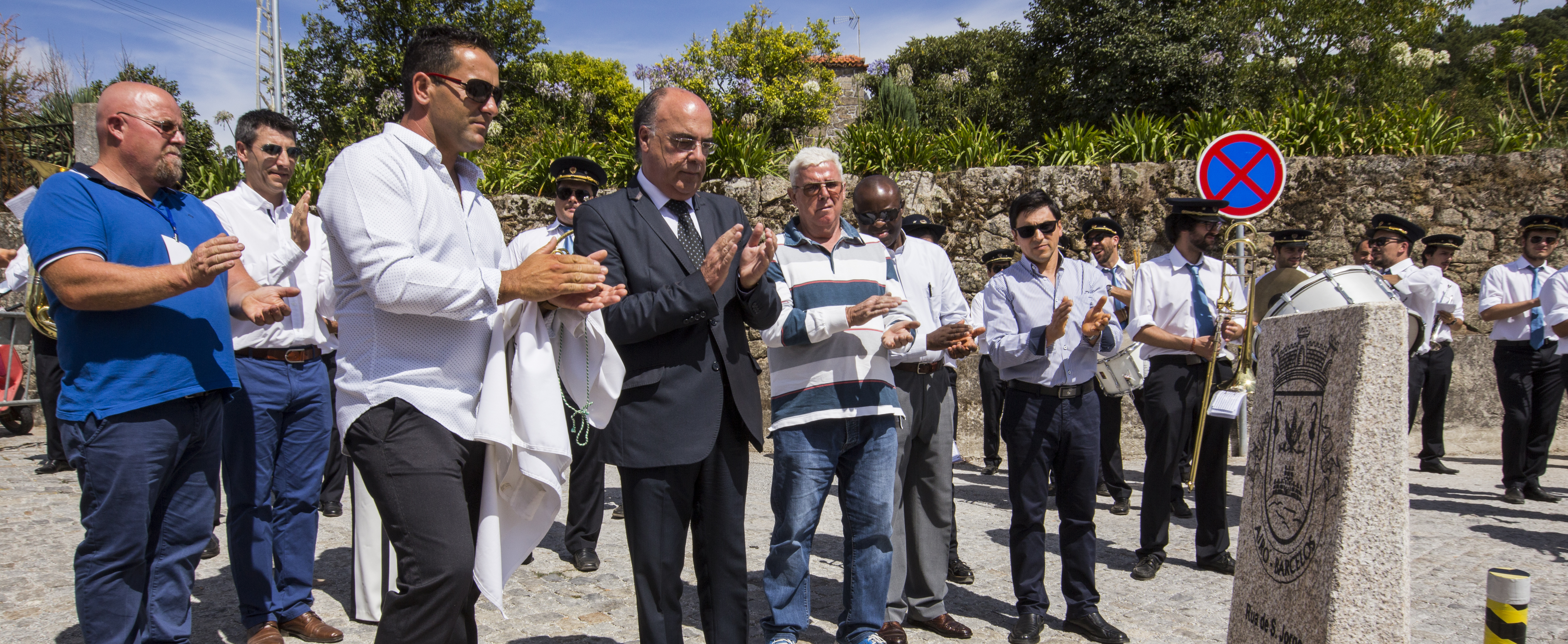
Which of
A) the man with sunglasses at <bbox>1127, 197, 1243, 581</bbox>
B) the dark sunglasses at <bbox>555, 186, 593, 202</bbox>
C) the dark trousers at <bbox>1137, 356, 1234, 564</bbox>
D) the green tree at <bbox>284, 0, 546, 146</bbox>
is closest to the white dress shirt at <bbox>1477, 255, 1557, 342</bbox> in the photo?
the man with sunglasses at <bbox>1127, 197, 1243, 581</bbox>

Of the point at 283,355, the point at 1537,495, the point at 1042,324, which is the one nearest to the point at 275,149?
the point at 283,355

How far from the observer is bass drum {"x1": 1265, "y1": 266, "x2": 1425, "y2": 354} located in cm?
380

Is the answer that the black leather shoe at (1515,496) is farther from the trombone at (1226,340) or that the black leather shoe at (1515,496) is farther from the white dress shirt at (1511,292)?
the trombone at (1226,340)

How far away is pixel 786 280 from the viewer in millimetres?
3928

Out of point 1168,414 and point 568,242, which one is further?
point 1168,414

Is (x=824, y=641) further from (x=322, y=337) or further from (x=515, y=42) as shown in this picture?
(x=515, y=42)

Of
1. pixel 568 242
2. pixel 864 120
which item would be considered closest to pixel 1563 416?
pixel 864 120

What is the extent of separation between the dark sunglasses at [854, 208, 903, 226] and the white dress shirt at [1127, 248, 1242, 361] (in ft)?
5.99

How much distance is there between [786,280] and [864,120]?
30.9 ft

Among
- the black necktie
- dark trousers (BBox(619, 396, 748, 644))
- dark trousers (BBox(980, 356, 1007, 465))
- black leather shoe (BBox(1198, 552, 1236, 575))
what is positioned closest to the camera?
dark trousers (BBox(619, 396, 748, 644))

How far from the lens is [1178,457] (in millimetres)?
5445

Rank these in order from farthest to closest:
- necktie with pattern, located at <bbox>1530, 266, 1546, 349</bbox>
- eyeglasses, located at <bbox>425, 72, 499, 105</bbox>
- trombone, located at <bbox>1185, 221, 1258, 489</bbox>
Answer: necktie with pattern, located at <bbox>1530, 266, 1546, 349</bbox>
trombone, located at <bbox>1185, 221, 1258, 489</bbox>
eyeglasses, located at <bbox>425, 72, 499, 105</bbox>

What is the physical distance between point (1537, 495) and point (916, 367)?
6.68 metres

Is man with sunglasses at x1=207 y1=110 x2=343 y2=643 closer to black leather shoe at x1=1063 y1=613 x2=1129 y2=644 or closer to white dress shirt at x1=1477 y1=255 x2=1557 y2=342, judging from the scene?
black leather shoe at x1=1063 y1=613 x2=1129 y2=644
